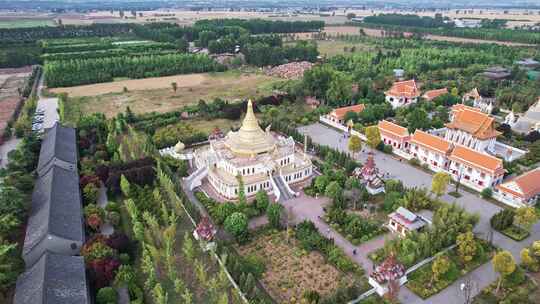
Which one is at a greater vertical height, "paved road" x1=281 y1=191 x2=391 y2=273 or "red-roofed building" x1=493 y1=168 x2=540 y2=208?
"red-roofed building" x1=493 y1=168 x2=540 y2=208

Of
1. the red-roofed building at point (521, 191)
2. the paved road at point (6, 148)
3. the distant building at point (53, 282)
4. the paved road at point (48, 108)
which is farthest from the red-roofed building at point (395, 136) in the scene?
Result: the paved road at point (48, 108)

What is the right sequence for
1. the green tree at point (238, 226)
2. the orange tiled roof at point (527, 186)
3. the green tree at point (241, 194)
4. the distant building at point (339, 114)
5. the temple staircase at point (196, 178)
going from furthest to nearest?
the distant building at point (339, 114), the temple staircase at point (196, 178), the orange tiled roof at point (527, 186), the green tree at point (241, 194), the green tree at point (238, 226)

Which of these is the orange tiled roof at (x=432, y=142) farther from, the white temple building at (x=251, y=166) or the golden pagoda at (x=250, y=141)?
the golden pagoda at (x=250, y=141)

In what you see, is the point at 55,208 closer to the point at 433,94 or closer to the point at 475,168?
the point at 475,168

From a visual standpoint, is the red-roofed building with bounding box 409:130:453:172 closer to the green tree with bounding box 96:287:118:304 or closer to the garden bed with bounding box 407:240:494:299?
the garden bed with bounding box 407:240:494:299

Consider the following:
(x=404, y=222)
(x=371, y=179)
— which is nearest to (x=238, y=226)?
(x=404, y=222)

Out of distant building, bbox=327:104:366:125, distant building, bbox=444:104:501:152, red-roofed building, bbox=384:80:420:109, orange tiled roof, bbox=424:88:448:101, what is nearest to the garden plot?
distant building, bbox=444:104:501:152
